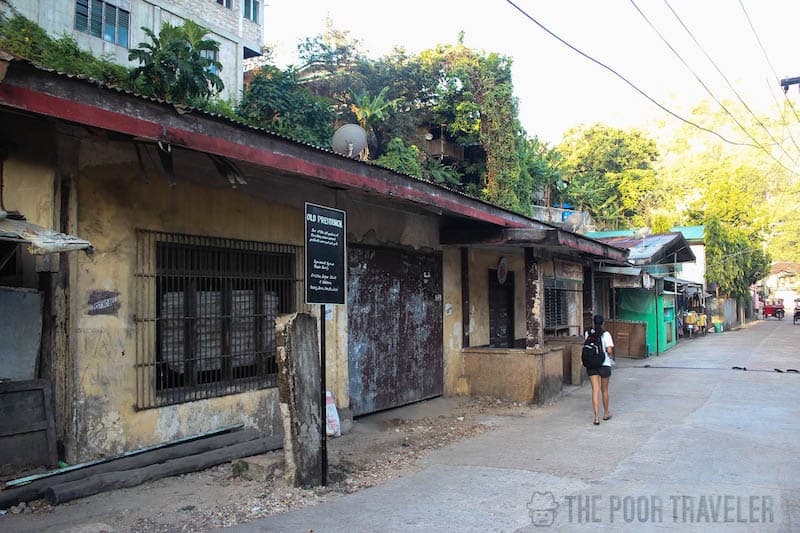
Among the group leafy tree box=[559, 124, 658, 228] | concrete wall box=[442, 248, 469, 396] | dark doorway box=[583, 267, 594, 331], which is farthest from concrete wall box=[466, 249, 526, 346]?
leafy tree box=[559, 124, 658, 228]

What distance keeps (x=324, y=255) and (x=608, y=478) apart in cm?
346

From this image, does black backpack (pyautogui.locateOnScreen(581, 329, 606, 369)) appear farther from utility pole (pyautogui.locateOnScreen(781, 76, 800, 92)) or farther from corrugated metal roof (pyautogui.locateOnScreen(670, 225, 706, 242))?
corrugated metal roof (pyautogui.locateOnScreen(670, 225, 706, 242))

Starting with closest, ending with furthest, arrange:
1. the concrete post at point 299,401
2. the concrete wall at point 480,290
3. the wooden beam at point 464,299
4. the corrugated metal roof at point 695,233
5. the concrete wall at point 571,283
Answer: the concrete post at point 299,401 → the wooden beam at point 464,299 → the concrete wall at point 480,290 → the concrete wall at point 571,283 → the corrugated metal roof at point 695,233

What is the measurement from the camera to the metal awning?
4.38 meters

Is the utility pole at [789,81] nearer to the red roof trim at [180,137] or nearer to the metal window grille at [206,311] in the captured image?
the red roof trim at [180,137]

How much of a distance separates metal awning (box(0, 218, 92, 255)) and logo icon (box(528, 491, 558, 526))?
399 cm

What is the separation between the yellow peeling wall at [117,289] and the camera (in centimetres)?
548

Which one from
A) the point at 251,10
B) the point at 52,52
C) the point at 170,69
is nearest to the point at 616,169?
the point at 251,10

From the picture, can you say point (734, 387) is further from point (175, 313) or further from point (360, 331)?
point (175, 313)

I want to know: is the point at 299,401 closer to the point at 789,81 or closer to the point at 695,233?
the point at 789,81

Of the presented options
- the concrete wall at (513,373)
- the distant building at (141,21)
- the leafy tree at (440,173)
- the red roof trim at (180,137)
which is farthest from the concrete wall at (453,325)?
the leafy tree at (440,173)

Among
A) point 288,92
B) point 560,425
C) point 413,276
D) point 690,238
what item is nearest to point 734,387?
point 560,425

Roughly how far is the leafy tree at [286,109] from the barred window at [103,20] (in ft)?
14.9

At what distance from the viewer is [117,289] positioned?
5.77 meters
